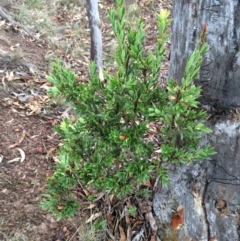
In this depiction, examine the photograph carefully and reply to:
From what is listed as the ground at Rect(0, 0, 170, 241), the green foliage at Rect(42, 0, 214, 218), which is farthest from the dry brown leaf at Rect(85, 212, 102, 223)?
the green foliage at Rect(42, 0, 214, 218)

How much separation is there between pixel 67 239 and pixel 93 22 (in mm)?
2890

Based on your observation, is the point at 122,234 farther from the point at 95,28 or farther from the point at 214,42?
the point at 95,28

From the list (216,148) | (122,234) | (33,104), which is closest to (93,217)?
(122,234)

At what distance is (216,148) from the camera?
94.0 inches

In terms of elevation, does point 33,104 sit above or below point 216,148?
below

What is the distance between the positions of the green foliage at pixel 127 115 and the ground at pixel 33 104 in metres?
0.84

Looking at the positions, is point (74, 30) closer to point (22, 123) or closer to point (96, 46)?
point (96, 46)

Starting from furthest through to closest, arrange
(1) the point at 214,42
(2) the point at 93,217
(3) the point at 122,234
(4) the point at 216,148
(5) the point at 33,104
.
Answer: (5) the point at 33,104 → (2) the point at 93,217 → (3) the point at 122,234 → (4) the point at 216,148 → (1) the point at 214,42

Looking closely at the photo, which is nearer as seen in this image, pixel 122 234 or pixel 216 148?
pixel 216 148

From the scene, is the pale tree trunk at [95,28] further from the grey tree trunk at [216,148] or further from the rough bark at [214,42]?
the rough bark at [214,42]

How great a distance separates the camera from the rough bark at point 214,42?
6.78ft

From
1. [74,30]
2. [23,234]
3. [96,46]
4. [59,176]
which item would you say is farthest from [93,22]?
[59,176]

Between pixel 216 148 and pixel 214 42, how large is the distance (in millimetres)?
562

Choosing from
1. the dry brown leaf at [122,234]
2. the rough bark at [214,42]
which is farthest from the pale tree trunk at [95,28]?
the rough bark at [214,42]
